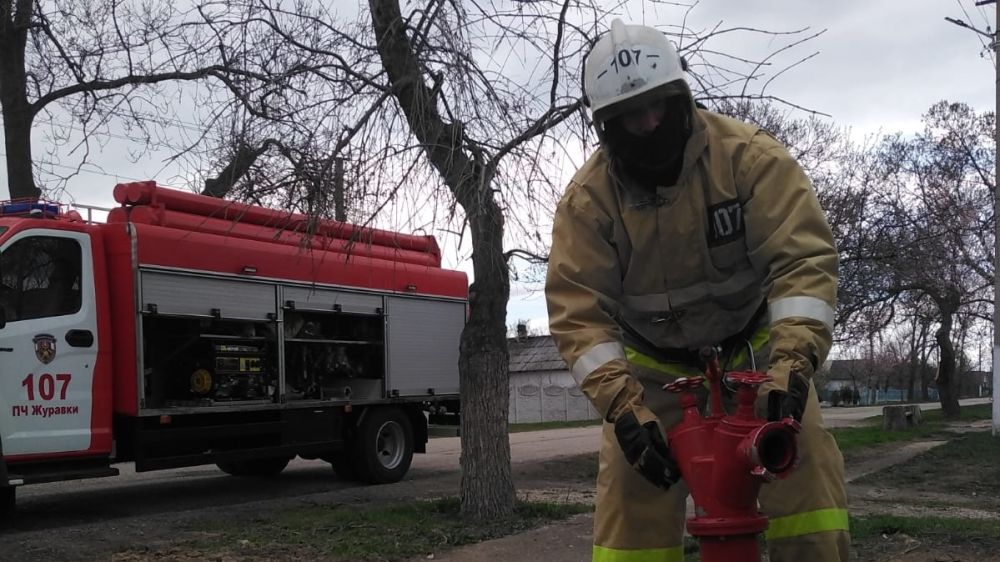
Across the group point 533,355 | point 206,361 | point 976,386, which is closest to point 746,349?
point 206,361

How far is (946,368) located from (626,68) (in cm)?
2414

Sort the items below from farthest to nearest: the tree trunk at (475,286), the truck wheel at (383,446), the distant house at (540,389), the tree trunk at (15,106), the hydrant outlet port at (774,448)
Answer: the distant house at (540,389)
the tree trunk at (15,106)
the truck wheel at (383,446)
the tree trunk at (475,286)
the hydrant outlet port at (774,448)

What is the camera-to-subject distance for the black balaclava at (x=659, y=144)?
296 centimetres

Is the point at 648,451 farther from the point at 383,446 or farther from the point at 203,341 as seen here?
the point at 383,446

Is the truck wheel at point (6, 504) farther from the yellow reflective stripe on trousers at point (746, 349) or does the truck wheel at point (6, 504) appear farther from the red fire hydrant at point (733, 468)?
the red fire hydrant at point (733, 468)

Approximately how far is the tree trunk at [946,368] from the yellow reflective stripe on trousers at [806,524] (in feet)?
69.1

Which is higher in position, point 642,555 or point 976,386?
point 642,555

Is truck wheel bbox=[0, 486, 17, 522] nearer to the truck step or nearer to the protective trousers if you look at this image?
the truck step

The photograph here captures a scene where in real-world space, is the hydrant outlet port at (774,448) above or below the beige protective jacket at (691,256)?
below

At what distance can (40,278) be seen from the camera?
843 centimetres

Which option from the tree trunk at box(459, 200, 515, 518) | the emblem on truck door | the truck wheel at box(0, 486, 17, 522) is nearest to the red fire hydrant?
the tree trunk at box(459, 200, 515, 518)

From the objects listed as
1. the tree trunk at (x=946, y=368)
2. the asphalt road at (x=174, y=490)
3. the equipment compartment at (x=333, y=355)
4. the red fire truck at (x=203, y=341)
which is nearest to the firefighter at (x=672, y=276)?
the red fire truck at (x=203, y=341)

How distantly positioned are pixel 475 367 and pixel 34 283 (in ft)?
13.1

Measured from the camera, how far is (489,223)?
7.26m
